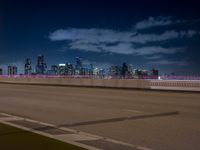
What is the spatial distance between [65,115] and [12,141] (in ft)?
24.1

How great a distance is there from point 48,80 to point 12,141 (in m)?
52.1

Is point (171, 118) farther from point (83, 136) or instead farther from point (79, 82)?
point (79, 82)

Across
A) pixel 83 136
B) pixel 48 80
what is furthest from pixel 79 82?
pixel 83 136

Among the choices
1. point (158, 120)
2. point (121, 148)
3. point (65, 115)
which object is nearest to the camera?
point (121, 148)

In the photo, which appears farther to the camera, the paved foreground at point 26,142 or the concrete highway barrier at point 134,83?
the concrete highway barrier at point 134,83

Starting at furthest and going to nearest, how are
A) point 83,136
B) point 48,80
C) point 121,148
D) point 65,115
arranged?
1. point 48,80
2. point 65,115
3. point 83,136
4. point 121,148

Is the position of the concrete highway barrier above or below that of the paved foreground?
above

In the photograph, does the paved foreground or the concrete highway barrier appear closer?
the paved foreground

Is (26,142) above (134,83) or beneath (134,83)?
beneath

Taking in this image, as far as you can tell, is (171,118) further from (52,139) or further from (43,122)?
(52,139)

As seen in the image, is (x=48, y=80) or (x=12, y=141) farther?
(x=48, y=80)

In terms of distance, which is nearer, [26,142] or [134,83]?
[26,142]

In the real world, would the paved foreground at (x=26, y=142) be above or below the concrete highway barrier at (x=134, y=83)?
below

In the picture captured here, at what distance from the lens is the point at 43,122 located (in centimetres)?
1605
